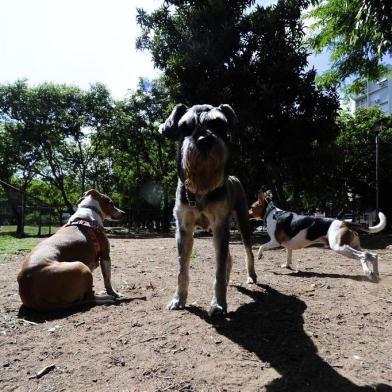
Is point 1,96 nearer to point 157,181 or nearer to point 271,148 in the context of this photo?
point 157,181

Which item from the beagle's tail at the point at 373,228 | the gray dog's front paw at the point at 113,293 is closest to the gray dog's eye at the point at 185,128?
the gray dog's front paw at the point at 113,293

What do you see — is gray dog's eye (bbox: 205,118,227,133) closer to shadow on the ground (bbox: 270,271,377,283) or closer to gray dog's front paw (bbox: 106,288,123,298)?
gray dog's front paw (bbox: 106,288,123,298)

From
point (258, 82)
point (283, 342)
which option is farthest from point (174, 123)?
point (258, 82)

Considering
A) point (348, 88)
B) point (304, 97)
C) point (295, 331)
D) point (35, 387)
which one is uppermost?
point (304, 97)

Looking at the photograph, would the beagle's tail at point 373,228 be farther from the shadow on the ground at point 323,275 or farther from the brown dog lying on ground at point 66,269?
the brown dog lying on ground at point 66,269

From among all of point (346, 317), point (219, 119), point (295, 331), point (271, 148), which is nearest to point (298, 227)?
point (346, 317)

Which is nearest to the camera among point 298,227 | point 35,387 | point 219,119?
point 35,387

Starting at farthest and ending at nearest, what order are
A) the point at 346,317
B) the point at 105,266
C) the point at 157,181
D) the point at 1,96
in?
1. the point at 157,181
2. the point at 1,96
3. the point at 105,266
4. the point at 346,317

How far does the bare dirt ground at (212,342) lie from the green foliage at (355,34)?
10.00 ft

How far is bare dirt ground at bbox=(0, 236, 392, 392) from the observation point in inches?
110

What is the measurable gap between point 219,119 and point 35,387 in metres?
2.61

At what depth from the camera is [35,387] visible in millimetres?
2895

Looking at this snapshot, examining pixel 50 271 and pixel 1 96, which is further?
pixel 1 96

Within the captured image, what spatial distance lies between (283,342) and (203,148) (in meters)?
1.81
